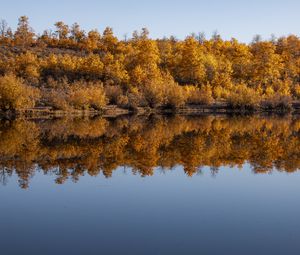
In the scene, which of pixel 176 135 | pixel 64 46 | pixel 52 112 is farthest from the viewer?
pixel 64 46

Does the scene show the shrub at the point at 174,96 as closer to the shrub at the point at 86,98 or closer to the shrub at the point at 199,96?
the shrub at the point at 199,96

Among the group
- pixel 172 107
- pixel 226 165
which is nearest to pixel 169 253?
pixel 226 165

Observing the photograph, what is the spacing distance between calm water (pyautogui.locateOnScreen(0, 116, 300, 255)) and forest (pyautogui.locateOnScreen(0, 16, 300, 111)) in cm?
2041

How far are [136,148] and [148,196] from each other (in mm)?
10169

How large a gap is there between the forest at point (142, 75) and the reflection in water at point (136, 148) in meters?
12.4

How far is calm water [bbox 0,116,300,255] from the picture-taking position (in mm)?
9258

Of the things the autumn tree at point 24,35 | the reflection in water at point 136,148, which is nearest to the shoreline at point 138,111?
the reflection in water at point 136,148

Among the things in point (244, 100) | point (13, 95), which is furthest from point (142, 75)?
point (13, 95)

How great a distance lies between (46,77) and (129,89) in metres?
13.4

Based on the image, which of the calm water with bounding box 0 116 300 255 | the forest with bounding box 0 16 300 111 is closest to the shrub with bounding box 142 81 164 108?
the forest with bounding box 0 16 300 111

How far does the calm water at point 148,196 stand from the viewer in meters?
9.26

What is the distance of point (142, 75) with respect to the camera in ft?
205

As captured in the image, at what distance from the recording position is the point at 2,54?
7569 centimetres

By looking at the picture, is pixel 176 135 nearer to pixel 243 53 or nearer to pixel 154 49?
pixel 154 49
